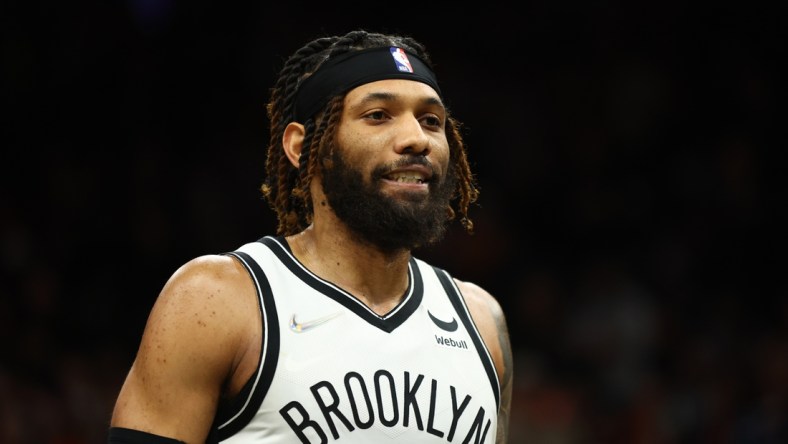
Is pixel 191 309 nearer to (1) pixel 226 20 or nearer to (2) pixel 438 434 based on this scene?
(2) pixel 438 434

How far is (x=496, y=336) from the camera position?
3.50m

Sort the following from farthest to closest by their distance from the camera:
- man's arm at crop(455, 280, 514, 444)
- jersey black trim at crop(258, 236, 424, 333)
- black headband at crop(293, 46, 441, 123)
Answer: man's arm at crop(455, 280, 514, 444) → black headband at crop(293, 46, 441, 123) → jersey black trim at crop(258, 236, 424, 333)

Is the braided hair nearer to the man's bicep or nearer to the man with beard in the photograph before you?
the man with beard

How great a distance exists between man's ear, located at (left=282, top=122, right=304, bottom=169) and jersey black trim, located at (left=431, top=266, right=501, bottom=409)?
0.57 meters

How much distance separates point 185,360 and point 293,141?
0.82 meters

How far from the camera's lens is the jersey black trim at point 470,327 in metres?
3.29

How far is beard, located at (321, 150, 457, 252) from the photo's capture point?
3.15 meters

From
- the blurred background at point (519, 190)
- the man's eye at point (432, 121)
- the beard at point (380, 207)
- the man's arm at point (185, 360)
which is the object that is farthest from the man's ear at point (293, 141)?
the blurred background at point (519, 190)

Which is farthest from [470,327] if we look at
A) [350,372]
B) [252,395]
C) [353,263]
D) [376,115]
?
[252,395]

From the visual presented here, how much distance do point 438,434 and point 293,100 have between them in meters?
1.07

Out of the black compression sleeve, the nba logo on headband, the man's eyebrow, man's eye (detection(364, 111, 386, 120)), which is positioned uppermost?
the nba logo on headband

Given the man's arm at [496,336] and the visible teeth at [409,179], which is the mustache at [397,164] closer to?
the visible teeth at [409,179]

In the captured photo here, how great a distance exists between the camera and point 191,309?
287 centimetres

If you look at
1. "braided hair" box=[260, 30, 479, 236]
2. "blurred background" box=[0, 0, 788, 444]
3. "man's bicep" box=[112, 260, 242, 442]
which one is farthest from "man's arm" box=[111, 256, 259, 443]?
"blurred background" box=[0, 0, 788, 444]
